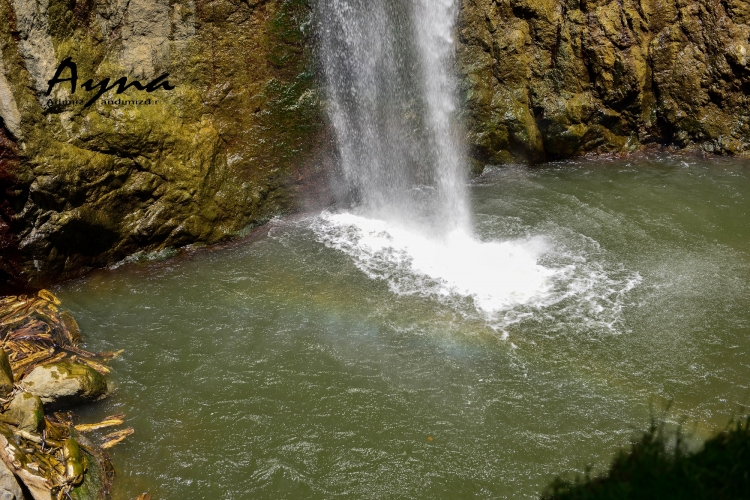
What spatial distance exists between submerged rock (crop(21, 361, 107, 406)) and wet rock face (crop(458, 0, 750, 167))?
21.6 ft

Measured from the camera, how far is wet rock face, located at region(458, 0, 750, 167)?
9.02 metres

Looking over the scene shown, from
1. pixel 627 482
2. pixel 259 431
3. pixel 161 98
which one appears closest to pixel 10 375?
pixel 259 431

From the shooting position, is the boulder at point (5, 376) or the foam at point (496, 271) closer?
the boulder at point (5, 376)

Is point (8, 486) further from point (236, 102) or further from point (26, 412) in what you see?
point (236, 102)

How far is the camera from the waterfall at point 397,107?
780 cm

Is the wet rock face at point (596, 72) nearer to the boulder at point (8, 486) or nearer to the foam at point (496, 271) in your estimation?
the foam at point (496, 271)

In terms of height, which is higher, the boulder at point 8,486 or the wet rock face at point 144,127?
the wet rock face at point 144,127

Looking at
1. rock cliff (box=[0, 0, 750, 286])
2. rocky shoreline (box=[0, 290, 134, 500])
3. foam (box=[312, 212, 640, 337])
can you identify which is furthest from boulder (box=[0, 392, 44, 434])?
foam (box=[312, 212, 640, 337])

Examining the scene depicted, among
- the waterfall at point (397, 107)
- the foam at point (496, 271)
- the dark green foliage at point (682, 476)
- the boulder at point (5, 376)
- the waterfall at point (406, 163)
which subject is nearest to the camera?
the dark green foliage at point (682, 476)

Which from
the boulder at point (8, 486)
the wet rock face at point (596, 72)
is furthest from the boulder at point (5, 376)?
the wet rock face at point (596, 72)

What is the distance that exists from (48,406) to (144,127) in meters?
3.43

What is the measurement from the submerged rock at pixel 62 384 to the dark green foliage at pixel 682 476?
405cm

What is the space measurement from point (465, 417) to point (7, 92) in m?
5.55

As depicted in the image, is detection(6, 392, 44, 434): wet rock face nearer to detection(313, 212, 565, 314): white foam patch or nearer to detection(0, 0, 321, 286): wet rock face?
detection(0, 0, 321, 286): wet rock face
